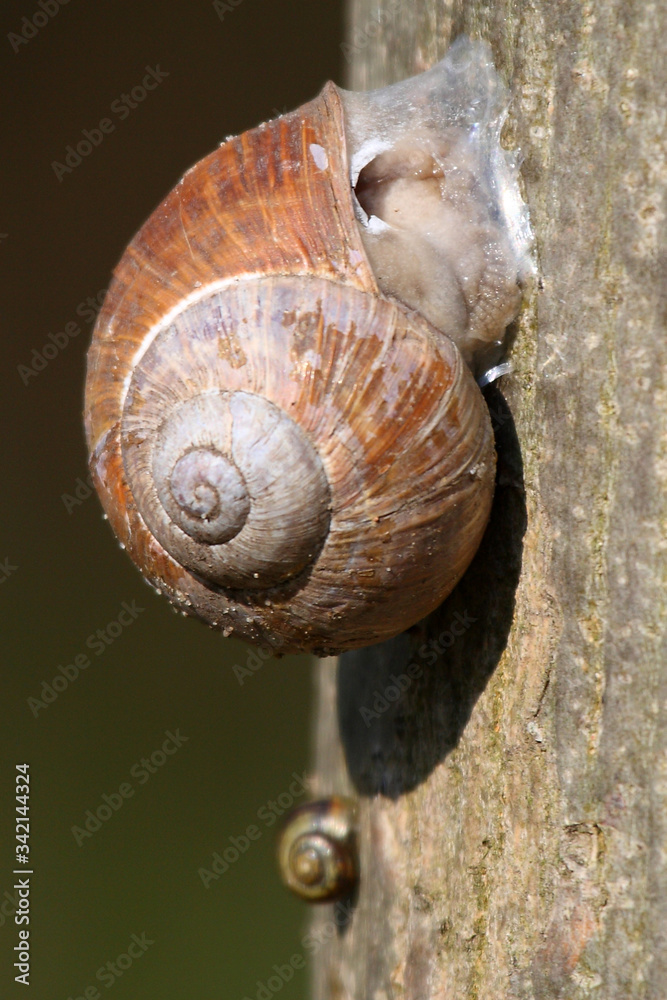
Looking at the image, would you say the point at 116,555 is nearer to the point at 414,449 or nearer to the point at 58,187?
the point at 58,187

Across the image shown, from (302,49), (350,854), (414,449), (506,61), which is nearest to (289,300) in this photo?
(414,449)

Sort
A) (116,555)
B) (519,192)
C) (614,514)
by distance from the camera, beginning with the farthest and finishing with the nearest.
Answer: (116,555)
(519,192)
(614,514)
